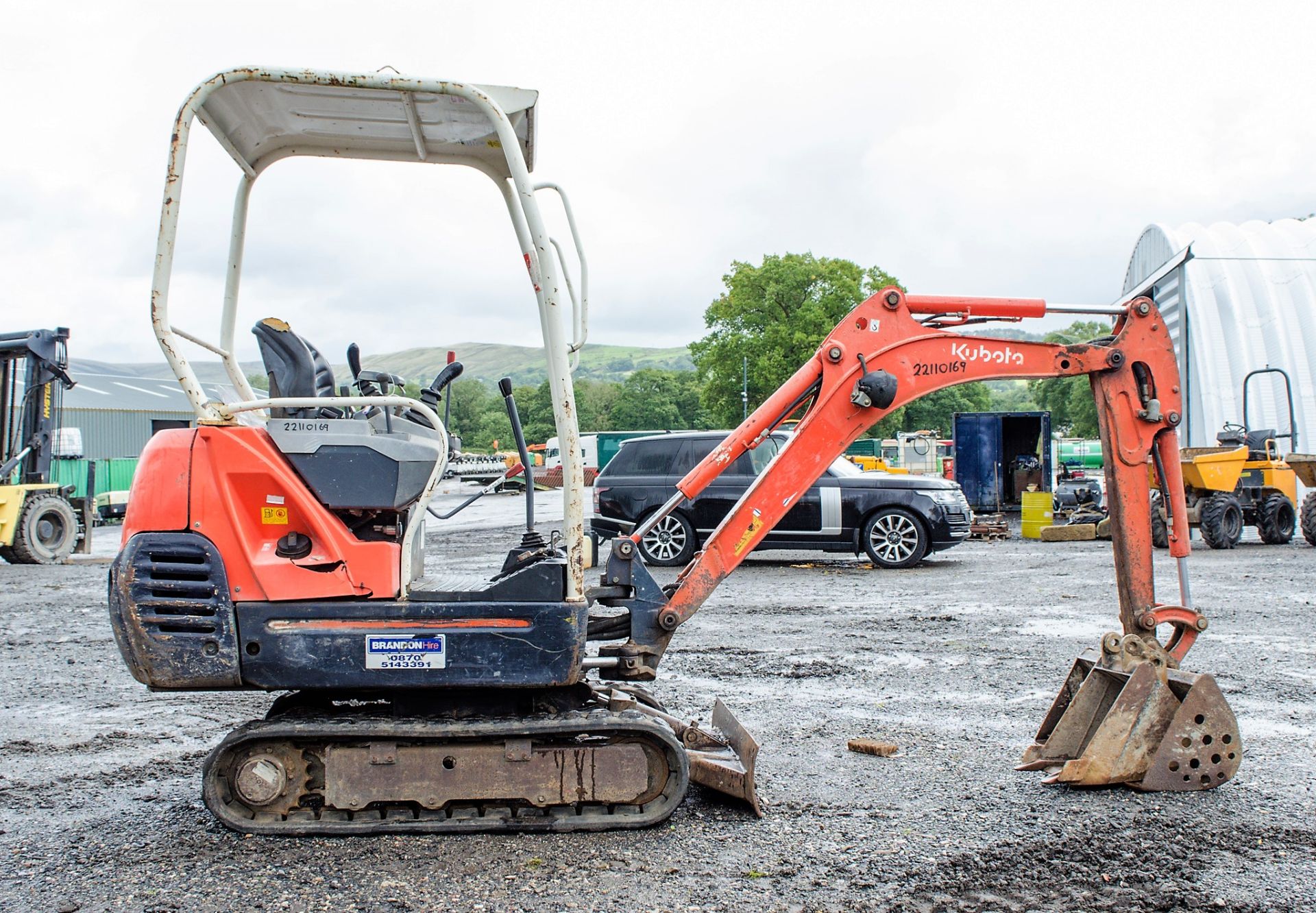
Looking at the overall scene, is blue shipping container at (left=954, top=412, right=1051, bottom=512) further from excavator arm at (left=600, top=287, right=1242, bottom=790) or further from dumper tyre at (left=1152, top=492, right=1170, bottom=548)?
excavator arm at (left=600, top=287, right=1242, bottom=790)

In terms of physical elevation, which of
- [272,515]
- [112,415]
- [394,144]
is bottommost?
[272,515]

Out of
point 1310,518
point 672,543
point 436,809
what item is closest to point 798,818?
point 436,809

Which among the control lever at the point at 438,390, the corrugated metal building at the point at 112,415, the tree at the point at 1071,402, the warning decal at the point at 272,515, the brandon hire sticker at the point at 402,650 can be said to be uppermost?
the tree at the point at 1071,402

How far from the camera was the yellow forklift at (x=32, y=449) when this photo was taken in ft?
50.5

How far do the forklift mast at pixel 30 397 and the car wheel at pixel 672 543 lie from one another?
30.5 ft

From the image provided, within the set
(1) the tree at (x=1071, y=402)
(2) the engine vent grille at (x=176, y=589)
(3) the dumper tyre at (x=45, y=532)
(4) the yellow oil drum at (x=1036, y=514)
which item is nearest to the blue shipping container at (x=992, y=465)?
(4) the yellow oil drum at (x=1036, y=514)

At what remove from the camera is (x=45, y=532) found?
1602cm

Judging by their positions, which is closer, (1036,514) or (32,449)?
(32,449)

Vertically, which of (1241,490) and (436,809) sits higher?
(1241,490)

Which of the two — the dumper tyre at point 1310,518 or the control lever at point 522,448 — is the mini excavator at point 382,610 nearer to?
the control lever at point 522,448

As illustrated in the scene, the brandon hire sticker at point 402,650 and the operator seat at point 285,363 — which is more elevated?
the operator seat at point 285,363

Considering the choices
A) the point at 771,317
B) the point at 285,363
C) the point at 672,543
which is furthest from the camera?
the point at 771,317

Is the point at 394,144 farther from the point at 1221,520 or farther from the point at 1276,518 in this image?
the point at 1276,518

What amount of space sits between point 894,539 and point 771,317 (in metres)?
41.4
